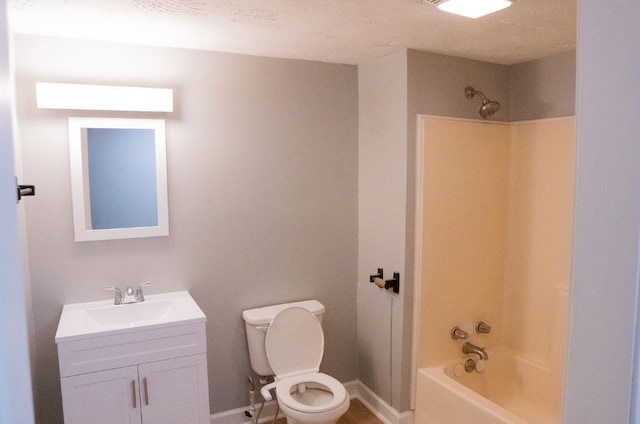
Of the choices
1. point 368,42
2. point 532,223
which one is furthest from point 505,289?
point 368,42

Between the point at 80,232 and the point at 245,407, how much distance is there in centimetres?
147

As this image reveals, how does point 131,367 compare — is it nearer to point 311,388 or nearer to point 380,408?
point 311,388

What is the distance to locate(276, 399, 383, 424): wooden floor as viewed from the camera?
296 centimetres

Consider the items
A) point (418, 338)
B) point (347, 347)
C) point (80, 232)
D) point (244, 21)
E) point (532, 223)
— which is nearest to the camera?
point (244, 21)

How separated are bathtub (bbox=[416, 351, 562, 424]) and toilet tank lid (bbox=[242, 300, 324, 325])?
746 mm

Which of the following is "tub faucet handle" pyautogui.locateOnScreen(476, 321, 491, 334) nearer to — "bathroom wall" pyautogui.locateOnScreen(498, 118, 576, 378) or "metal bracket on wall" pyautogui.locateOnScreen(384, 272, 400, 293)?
"bathroom wall" pyautogui.locateOnScreen(498, 118, 576, 378)

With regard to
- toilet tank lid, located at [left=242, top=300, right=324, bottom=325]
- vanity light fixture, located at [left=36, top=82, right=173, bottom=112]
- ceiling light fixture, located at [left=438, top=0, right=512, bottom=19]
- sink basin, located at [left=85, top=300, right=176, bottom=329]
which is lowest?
toilet tank lid, located at [left=242, top=300, right=324, bottom=325]

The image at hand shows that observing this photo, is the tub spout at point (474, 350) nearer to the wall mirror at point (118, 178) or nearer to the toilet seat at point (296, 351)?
the toilet seat at point (296, 351)

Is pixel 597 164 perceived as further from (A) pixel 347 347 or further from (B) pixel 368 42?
(A) pixel 347 347

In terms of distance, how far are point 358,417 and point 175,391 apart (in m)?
1.29

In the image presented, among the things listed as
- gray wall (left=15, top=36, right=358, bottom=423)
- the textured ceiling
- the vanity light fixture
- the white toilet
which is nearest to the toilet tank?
the white toilet

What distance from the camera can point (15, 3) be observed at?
182cm

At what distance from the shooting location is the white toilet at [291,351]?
2.67 metres

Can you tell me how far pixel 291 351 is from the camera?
2.75m
